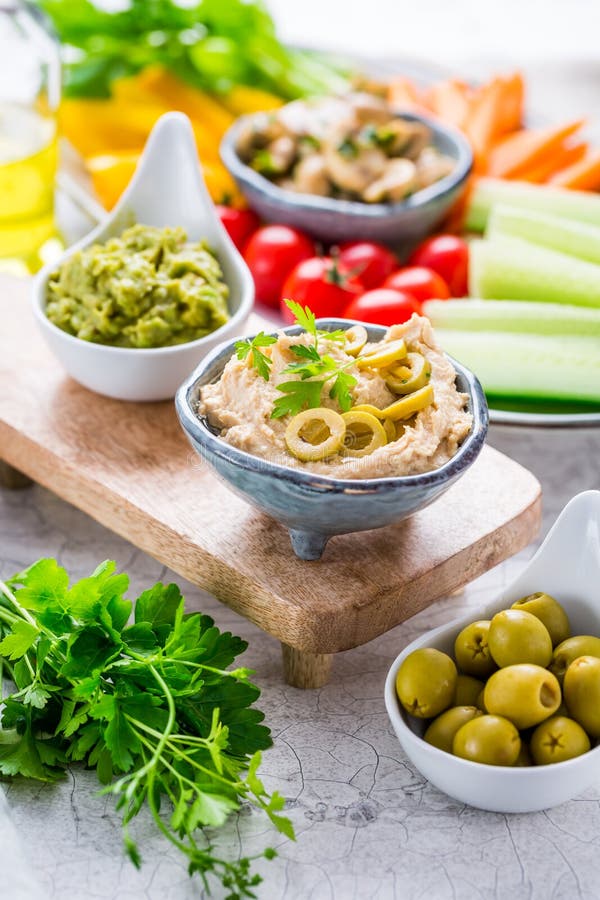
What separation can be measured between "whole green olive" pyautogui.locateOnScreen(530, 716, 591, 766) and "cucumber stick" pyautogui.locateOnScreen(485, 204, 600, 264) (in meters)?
2.18

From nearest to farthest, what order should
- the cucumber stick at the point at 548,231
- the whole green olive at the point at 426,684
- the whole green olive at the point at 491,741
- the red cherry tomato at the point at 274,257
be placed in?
the whole green olive at the point at 491,741 → the whole green olive at the point at 426,684 → the cucumber stick at the point at 548,231 → the red cherry tomato at the point at 274,257

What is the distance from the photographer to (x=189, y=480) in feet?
10.4

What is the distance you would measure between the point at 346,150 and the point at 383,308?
3.01 feet

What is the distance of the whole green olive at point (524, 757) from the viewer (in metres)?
2.46

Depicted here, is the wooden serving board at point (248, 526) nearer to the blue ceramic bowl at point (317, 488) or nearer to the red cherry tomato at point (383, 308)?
the blue ceramic bowl at point (317, 488)

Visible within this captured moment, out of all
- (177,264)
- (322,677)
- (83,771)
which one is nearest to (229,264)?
(177,264)

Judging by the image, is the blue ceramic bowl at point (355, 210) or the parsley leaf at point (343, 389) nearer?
the parsley leaf at point (343, 389)

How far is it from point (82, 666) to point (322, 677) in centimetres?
62

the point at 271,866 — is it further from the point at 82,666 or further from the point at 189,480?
the point at 189,480

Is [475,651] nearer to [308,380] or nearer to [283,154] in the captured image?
[308,380]

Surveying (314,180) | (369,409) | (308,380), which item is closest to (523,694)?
(369,409)

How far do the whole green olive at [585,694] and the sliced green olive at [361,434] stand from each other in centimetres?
65

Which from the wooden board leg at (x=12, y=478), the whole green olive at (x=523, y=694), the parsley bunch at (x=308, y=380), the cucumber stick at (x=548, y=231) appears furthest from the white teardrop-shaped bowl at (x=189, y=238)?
the whole green olive at (x=523, y=694)

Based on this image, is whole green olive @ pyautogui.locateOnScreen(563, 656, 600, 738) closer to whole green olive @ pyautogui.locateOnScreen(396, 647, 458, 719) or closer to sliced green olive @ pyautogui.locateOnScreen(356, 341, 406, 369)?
whole green olive @ pyautogui.locateOnScreen(396, 647, 458, 719)
